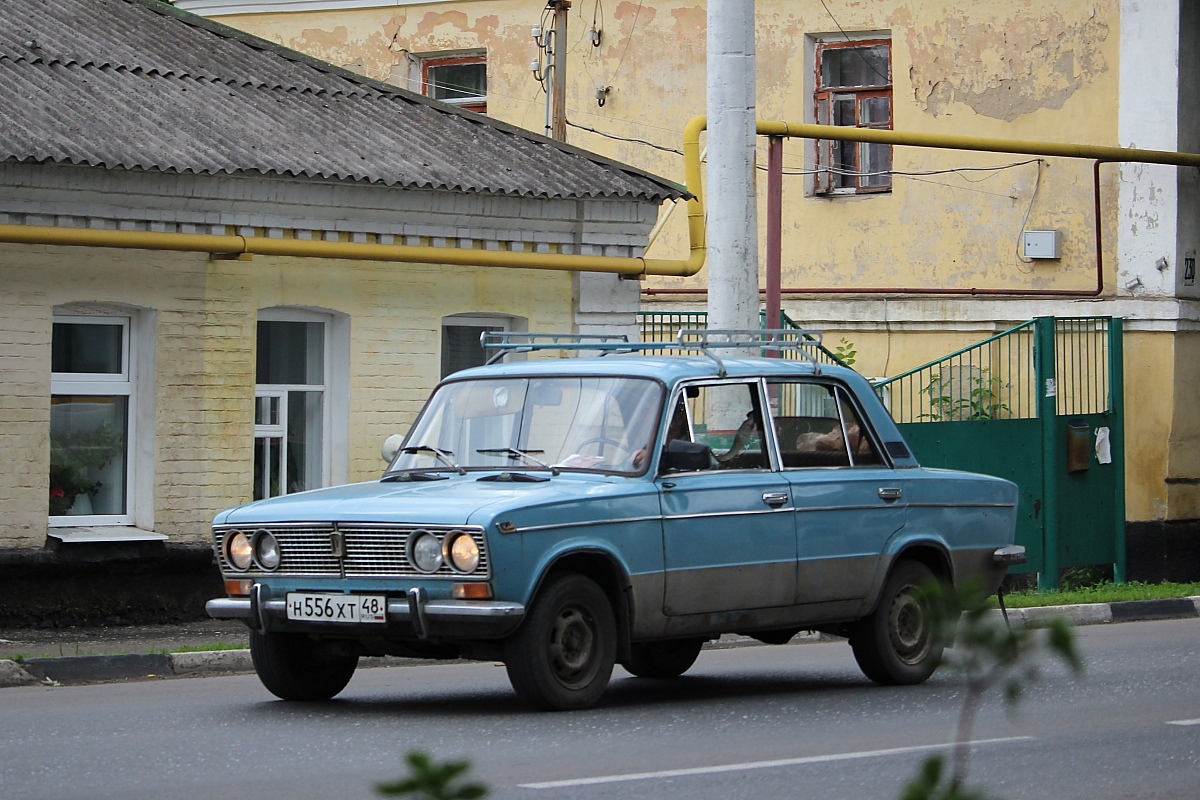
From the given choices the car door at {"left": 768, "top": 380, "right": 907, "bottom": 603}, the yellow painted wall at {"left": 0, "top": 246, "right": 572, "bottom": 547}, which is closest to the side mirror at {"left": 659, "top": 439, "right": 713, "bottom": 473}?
the car door at {"left": 768, "top": 380, "right": 907, "bottom": 603}

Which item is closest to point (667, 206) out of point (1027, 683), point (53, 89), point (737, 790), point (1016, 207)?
point (1016, 207)

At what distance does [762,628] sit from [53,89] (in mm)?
7368

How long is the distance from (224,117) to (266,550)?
21.7 ft

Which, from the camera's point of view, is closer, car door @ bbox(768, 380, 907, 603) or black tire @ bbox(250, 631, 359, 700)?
black tire @ bbox(250, 631, 359, 700)

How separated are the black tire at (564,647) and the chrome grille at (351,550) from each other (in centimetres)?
38

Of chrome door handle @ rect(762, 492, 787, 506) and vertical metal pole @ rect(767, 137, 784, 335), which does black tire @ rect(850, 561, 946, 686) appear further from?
vertical metal pole @ rect(767, 137, 784, 335)

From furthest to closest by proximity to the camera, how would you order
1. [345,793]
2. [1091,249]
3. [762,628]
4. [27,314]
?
[1091,249], [27,314], [762,628], [345,793]

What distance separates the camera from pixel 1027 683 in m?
2.20

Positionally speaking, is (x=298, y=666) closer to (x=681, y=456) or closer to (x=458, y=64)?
(x=681, y=456)

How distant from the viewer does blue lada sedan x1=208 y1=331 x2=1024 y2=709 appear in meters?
8.05

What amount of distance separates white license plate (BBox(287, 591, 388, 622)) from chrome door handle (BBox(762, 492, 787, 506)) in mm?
1996

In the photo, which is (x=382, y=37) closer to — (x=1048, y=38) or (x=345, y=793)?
(x=1048, y=38)

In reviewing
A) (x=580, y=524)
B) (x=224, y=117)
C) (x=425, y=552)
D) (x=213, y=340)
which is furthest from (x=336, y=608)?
(x=224, y=117)

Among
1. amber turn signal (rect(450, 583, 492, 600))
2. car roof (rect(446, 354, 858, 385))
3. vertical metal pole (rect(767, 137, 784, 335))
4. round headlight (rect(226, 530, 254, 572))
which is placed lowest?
amber turn signal (rect(450, 583, 492, 600))
